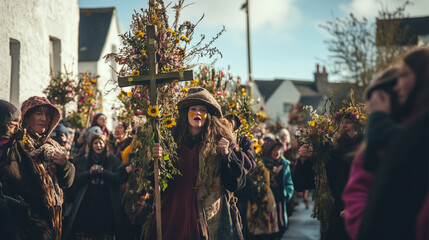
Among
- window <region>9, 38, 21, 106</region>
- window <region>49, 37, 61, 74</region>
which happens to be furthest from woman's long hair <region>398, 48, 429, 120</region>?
window <region>49, 37, 61, 74</region>

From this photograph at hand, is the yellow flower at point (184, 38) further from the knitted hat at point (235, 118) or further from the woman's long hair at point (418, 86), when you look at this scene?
the woman's long hair at point (418, 86)

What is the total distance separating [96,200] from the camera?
6.77 meters

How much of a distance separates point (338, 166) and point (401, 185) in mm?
2519

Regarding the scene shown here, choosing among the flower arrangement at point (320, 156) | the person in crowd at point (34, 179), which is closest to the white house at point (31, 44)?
the person in crowd at point (34, 179)

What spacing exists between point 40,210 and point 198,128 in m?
1.74

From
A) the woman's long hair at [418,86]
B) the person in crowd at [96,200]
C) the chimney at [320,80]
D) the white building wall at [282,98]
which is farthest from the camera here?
the chimney at [320,80]

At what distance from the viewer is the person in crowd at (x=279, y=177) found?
9039 mm

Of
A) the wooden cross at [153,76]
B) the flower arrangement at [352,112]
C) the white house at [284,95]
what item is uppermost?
the white house at [284,95]

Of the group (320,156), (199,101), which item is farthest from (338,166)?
(199,101)

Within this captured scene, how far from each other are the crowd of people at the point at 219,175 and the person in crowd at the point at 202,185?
0.01 metres

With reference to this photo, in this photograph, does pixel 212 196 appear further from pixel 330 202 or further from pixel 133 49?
pixel 133 49

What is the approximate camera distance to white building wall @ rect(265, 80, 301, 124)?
178 feet

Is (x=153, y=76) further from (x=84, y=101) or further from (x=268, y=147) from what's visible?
(x=84, y=101)

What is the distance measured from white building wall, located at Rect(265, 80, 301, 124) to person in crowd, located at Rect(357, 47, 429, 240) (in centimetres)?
5068
